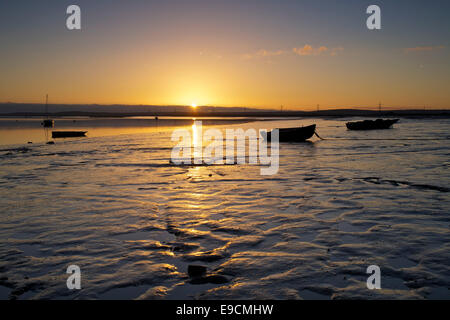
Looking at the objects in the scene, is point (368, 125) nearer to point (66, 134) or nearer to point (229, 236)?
point (66, 134)

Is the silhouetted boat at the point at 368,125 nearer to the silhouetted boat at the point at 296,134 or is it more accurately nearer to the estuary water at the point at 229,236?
the silhouetted boat at the point at 296,134

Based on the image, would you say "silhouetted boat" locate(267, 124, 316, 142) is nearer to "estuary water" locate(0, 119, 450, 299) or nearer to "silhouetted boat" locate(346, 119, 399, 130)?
"estuary water" locate(0, 119, 450, 299)

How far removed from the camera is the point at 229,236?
24.2ft

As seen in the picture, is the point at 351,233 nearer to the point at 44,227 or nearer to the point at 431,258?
the point at 431,258

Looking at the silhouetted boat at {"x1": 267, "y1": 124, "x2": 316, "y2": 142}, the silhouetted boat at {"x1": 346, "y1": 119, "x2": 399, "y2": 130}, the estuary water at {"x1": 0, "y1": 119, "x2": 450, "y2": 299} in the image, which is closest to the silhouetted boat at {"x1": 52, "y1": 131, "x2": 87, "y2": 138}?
the silhouetted boat at {"x1": 267, "y1": 124, "x2": 316, "y2": 142}

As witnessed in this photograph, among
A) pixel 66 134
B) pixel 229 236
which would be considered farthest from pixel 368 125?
pixel 229 236

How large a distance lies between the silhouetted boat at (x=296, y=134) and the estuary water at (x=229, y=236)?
2022 centimetres

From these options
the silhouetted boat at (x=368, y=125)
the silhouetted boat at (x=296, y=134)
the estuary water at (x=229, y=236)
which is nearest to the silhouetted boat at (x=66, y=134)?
the silhouetted boat at (x=296, y=134)

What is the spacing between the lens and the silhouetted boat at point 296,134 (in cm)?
3456

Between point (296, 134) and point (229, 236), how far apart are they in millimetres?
28806

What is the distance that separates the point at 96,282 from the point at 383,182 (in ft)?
37.2
